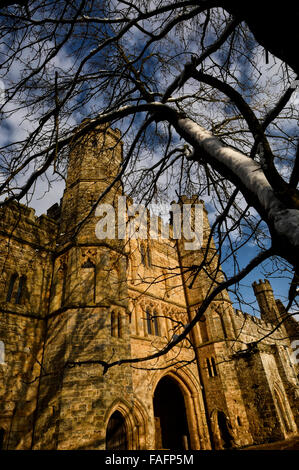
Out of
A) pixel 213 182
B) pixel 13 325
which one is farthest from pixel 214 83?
pixel 13 325

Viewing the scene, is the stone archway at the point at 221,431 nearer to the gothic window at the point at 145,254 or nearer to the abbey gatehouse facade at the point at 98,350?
the abbey gatehouse facade at the point at 98,350

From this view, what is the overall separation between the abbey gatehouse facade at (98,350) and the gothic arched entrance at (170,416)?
5 centimetres

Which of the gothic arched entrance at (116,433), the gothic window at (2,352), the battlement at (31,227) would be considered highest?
the battlement at (31,227)

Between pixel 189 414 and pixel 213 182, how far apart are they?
37.9 feet

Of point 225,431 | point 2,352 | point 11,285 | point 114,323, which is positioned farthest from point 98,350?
point 225,431

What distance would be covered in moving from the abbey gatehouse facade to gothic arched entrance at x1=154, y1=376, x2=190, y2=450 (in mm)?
48

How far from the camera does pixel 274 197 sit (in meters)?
1.60

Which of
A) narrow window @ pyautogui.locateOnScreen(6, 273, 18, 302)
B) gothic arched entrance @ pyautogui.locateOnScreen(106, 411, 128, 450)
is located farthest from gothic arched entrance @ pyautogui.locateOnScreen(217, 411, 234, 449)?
narrow window @ pyautogui.locateOnScreen(6, 273, 18, 302)

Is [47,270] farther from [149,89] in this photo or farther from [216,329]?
[216,329]

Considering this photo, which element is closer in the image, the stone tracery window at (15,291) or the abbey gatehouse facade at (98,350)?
the abbey gatehouse facade at (98,350)

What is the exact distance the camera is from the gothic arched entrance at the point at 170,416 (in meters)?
12.1

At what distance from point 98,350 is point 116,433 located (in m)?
2.35

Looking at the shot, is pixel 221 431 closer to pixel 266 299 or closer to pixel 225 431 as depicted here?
pixel 225 431

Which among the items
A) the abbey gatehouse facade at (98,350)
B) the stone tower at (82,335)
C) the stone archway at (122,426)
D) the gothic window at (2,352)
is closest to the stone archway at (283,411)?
the abbey gatehouse facade at (98,350)
